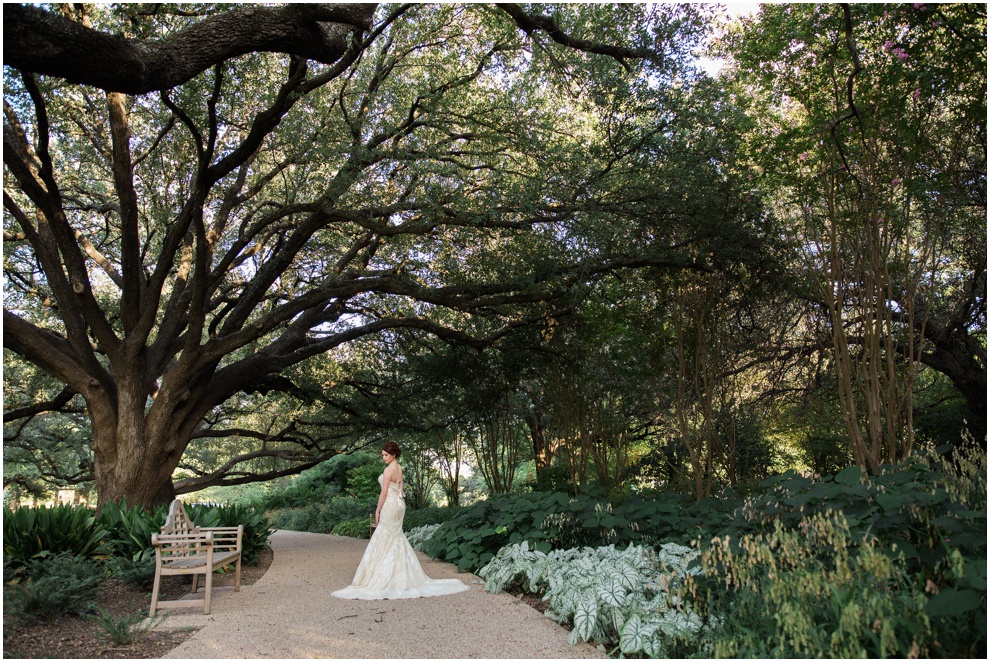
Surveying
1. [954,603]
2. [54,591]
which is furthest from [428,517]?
[954,603]

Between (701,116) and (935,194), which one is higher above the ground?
(701,116)

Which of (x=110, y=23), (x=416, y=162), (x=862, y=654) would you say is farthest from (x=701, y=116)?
(x=110, y=23)

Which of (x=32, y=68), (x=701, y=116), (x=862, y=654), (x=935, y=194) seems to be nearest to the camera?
(x=862, y=654)

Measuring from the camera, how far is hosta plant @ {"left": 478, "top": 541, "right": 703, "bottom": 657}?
4.00 m

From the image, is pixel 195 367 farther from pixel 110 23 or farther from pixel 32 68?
pixel 32 68

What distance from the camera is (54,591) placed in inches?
194

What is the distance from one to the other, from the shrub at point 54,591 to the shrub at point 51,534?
42 cm

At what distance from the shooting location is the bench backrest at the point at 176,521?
6406mm

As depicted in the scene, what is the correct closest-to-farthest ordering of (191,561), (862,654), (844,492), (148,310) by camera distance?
(862,654), (844,492), (191,561), (148,310)

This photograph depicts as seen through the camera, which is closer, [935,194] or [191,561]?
[191,561]

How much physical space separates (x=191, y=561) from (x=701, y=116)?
7.47 metres

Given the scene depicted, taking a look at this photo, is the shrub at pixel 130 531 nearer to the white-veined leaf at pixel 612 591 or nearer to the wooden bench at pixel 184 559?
the wooden bench at pixel 184 559

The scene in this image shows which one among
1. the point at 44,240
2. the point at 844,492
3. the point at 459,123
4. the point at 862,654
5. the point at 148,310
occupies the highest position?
the point at 459,123

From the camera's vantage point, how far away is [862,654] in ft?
9.10
